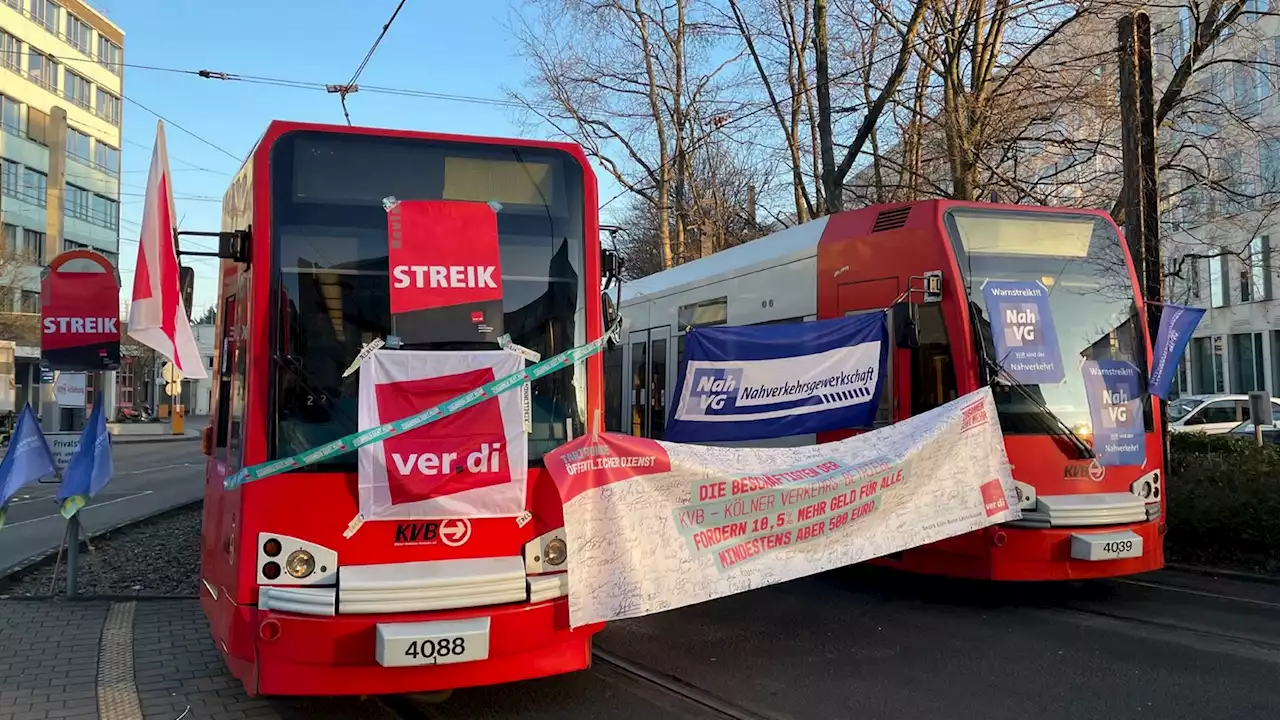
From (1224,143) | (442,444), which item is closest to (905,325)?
(442,444)

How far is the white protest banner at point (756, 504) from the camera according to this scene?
524 cm

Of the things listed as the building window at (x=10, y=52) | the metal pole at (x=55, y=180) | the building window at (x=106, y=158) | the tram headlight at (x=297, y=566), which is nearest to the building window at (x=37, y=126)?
the metal pole at (x=55, y=180)

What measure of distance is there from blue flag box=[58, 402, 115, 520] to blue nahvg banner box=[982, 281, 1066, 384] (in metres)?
7.43

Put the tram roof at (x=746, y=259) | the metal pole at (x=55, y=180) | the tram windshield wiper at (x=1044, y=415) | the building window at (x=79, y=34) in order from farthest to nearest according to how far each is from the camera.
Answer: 1. the building window at (x=79, y=34)
2. the metal pole at (x=55, y=180)
3. the tram roof at (x=746, y=259)
4. the tram windshield wiper at (x=1044, y=415)

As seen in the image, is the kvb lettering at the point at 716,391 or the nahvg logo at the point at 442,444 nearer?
the nahvg logo at the point at 442,444

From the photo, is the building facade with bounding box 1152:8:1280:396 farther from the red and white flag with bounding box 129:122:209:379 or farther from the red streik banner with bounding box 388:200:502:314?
the red and white flag with bounding box 129:122:209:379

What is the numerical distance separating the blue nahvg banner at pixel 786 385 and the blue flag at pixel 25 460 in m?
5.45

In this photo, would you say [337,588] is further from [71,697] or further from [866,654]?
[866,654]

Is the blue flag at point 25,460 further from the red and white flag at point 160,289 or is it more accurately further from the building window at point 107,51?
the building window at point 107,51

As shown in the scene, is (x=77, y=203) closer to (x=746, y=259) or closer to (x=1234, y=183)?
(x=746, y=259)

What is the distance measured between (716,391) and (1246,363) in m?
37.9

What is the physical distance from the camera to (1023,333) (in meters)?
7.71

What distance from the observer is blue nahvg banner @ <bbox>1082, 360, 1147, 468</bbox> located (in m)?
7.75

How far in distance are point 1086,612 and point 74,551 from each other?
842cm
